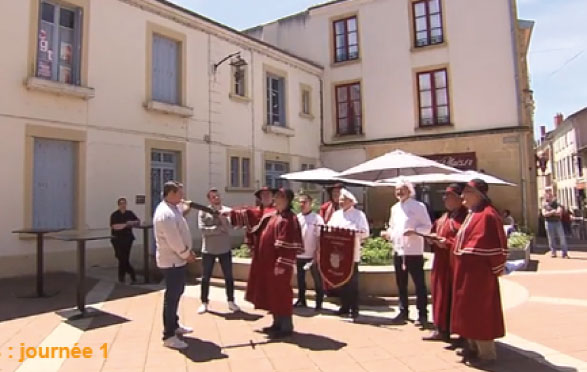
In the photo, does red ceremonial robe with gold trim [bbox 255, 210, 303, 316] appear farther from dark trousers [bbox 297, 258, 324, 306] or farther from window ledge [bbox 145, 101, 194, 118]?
window ledge [bbox 145, 101, 194, 118]

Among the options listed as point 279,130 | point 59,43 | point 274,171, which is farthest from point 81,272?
point 279,130

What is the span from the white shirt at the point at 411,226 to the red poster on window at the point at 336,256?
2.24ft

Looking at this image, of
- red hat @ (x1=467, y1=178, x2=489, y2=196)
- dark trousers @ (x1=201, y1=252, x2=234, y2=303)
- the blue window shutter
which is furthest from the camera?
the blue window shutter

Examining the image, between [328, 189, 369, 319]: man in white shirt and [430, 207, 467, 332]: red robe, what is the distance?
139 centimetres

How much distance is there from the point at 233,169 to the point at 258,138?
1.58 m

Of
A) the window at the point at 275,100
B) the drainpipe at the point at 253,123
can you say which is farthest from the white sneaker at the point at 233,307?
the window at the point at 275,100

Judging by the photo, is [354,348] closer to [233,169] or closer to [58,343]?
[58,343]

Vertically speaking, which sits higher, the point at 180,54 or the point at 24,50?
the point at 180,54

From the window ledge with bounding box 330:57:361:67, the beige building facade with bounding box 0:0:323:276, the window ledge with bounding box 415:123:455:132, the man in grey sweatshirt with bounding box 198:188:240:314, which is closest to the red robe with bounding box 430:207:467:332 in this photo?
the man in grey sweatshirt with bounding box 198:188:240:314

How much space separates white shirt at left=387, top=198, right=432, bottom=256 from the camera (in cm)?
588

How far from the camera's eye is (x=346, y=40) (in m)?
19.5

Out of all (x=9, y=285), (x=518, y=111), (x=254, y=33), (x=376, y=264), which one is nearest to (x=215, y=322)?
(x=376, y=264)

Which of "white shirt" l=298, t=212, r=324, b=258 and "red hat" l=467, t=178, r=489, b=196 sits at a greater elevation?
"red hat" l=467, t=178, r=489, b=196

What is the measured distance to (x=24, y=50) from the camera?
9.59 meters
